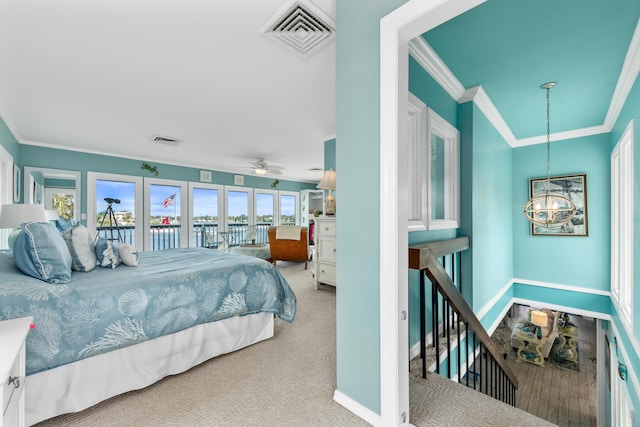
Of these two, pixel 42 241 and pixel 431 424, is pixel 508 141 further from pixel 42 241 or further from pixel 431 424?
pixel 42 241

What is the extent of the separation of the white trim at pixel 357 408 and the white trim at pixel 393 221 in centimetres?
6

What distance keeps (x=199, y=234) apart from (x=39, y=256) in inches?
208

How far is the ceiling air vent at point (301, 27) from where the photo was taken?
5.20 feet

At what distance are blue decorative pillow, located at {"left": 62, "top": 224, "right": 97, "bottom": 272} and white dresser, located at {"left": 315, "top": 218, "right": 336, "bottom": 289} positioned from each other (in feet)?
8.21

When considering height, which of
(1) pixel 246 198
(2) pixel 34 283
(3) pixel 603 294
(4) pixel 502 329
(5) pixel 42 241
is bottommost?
(4) pixel 502 329

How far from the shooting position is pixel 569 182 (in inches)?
161

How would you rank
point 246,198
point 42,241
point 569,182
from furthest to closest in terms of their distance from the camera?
point 246,198 < point 569,182 < point 42,241

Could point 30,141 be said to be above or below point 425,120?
above

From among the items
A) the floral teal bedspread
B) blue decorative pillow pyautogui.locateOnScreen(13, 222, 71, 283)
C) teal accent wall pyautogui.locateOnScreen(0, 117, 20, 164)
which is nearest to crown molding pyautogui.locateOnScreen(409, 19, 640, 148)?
the floral teal bedspread

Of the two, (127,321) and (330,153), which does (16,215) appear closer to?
(127,321)

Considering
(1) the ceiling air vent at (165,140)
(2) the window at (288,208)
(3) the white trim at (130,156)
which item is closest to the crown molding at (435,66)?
(1) the ceiling air vent at (165,140)

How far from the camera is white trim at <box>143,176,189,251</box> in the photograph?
561 cm

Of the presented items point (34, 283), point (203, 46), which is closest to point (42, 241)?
point (34, 283)

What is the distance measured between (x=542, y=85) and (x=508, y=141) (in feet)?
6.11
